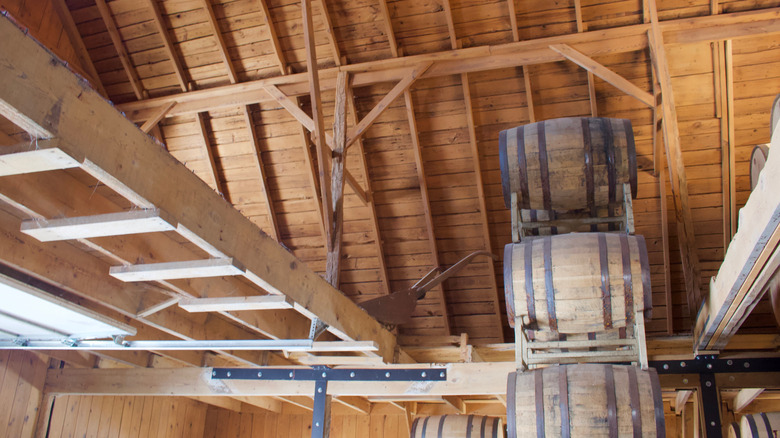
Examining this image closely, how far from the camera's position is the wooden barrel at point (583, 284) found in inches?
142

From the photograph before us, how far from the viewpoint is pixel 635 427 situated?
3254 millimetres

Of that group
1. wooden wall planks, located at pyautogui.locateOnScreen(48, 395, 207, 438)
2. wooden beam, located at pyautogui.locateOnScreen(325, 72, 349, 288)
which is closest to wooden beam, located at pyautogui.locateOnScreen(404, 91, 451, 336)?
wooden beam, located at pyautogui.locateOnScreen(325, 72, 349, 288)

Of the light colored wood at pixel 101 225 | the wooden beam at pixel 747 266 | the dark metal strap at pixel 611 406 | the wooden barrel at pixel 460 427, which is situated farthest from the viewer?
the wooden barrel at pixel 460 427

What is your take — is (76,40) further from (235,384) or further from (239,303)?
(239,303)

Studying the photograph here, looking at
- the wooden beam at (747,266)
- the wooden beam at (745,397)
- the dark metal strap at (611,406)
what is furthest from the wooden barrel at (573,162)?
the wooden beam at (745,397)

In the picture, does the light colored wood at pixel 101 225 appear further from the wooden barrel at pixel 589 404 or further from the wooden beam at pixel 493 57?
the wooden beam at pixel 493 57

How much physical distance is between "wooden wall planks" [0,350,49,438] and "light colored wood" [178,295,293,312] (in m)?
2.59

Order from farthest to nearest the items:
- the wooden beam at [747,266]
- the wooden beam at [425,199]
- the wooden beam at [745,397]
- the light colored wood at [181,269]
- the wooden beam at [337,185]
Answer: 1. the wooden beam at [425,199]
2. the wooden beam at [745,397]
3. the wooden beam at [337,185]
4. the light colored wood at [181,269]
5. the wooden beam at [747,266]

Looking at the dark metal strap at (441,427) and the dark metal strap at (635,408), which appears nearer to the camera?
the dark metal strap at (635,408)

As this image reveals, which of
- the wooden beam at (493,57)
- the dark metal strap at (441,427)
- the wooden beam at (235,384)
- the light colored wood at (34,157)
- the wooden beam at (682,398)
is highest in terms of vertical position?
the wooden beam at (493,57)

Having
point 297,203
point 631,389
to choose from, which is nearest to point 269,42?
point 297,203

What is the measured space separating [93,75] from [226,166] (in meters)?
1.56

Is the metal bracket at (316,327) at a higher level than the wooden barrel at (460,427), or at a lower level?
higher

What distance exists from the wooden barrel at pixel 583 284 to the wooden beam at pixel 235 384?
1.06 metres
